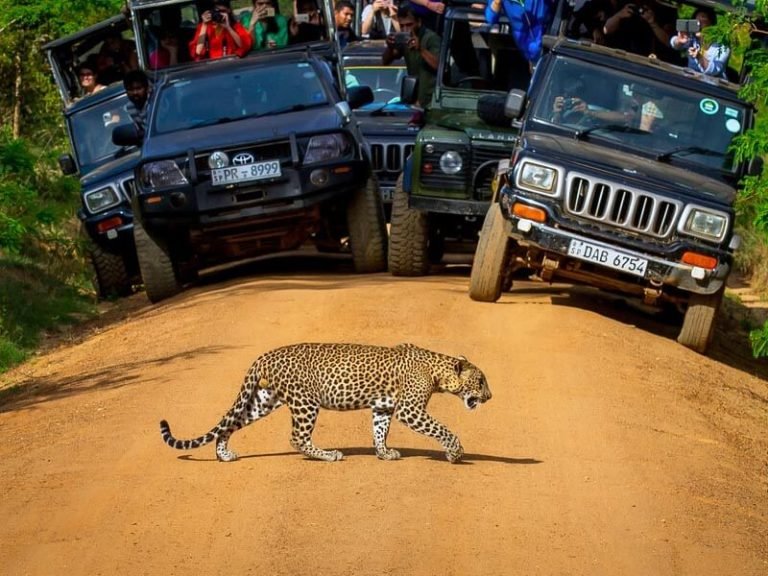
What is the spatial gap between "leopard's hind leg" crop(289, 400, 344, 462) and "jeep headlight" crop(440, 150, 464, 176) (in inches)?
259

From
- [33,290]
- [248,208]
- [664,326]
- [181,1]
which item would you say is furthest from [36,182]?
[664,326]

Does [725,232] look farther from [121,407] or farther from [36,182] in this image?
[36,182]

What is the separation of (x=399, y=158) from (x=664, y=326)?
402 centimetres

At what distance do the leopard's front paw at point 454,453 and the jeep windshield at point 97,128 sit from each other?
1026cm

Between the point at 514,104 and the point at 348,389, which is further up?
the point at 348,389

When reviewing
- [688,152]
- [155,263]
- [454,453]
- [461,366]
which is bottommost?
[155,263]

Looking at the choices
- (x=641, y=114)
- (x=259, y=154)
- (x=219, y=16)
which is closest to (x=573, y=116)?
(x=641, y=114)

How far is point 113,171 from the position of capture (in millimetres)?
16766

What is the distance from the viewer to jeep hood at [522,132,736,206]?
12.1m

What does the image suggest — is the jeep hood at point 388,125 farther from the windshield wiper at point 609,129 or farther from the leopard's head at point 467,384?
the leopard's head at point 467,384

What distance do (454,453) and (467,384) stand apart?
357mm

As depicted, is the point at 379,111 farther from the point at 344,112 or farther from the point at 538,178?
the point at 538,178

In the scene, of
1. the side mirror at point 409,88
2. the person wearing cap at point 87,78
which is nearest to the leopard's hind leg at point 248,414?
the side mirror at point 409,88

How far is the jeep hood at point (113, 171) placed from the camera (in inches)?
655
